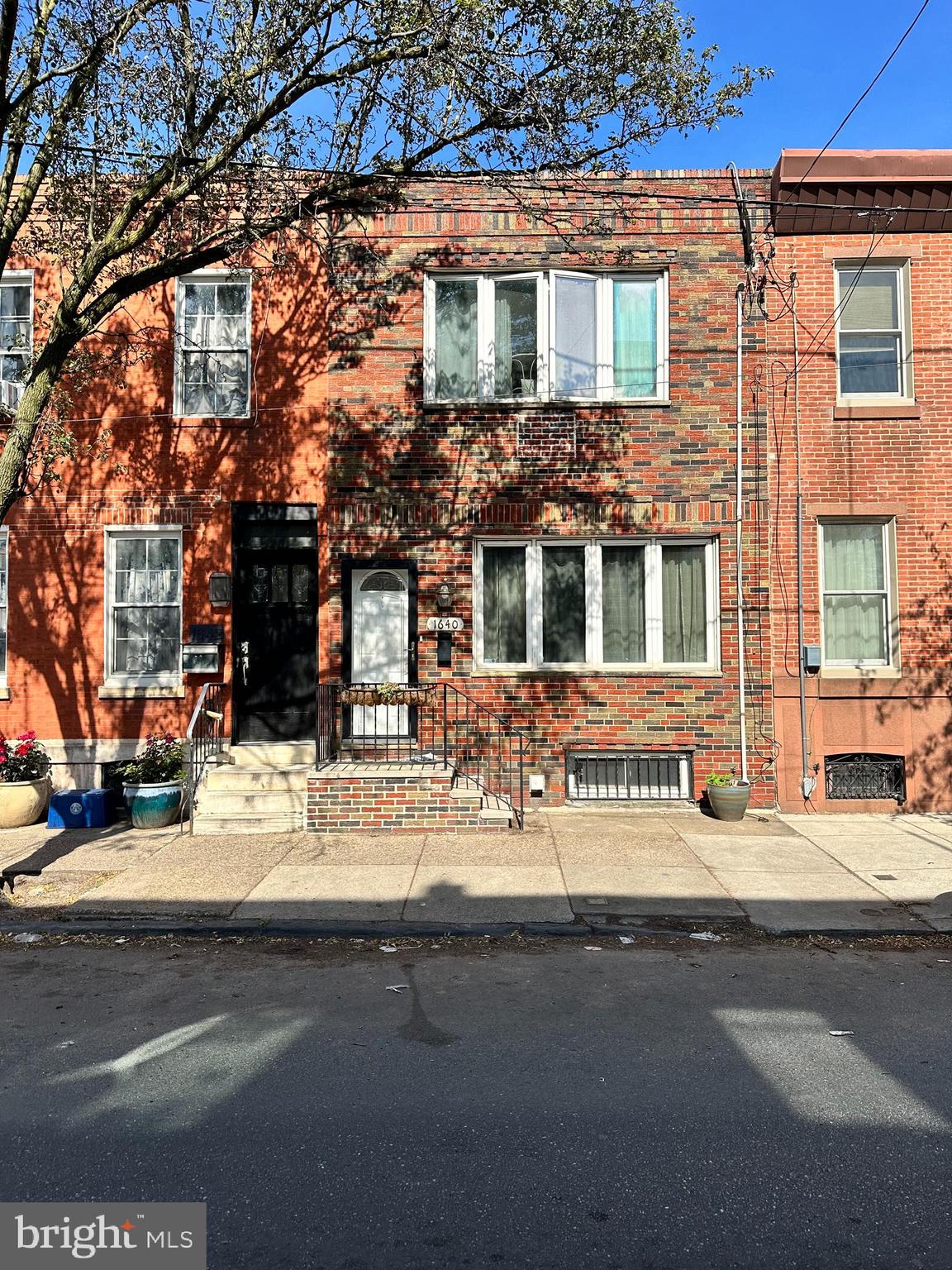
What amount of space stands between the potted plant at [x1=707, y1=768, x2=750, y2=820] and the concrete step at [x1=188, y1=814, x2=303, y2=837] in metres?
4.62

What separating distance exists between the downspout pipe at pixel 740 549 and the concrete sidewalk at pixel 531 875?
3.27ft

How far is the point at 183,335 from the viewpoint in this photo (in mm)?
10820

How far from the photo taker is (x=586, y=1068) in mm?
4242

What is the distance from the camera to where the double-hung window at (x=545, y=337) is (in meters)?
10.6

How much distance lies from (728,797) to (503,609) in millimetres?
3397

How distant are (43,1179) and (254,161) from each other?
7.74 m

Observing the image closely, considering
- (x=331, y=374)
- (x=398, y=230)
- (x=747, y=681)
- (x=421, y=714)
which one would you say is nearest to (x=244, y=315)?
(x=331, y=374)

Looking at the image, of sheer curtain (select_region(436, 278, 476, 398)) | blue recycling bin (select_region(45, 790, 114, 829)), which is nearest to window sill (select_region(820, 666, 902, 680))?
sheer curtain (select_region(436, 278, 476, 398))

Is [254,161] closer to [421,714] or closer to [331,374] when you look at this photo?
[331,374]

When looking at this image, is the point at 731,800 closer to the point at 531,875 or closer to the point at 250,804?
the point at 531,875

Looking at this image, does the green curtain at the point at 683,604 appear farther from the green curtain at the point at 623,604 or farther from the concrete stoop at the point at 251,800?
the concrete stoop at the point at 251,800

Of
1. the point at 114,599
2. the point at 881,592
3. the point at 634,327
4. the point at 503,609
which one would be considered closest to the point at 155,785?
the point at 114,599

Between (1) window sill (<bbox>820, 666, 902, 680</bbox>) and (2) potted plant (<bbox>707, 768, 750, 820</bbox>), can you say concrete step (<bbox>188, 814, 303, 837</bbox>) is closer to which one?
(2) potted plant (<bbox>707, 768, 750, 820</bbox>)

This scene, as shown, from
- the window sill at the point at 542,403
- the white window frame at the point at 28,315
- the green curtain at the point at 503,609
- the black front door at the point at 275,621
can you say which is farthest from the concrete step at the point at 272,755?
the white window frame at the point at 28,315
